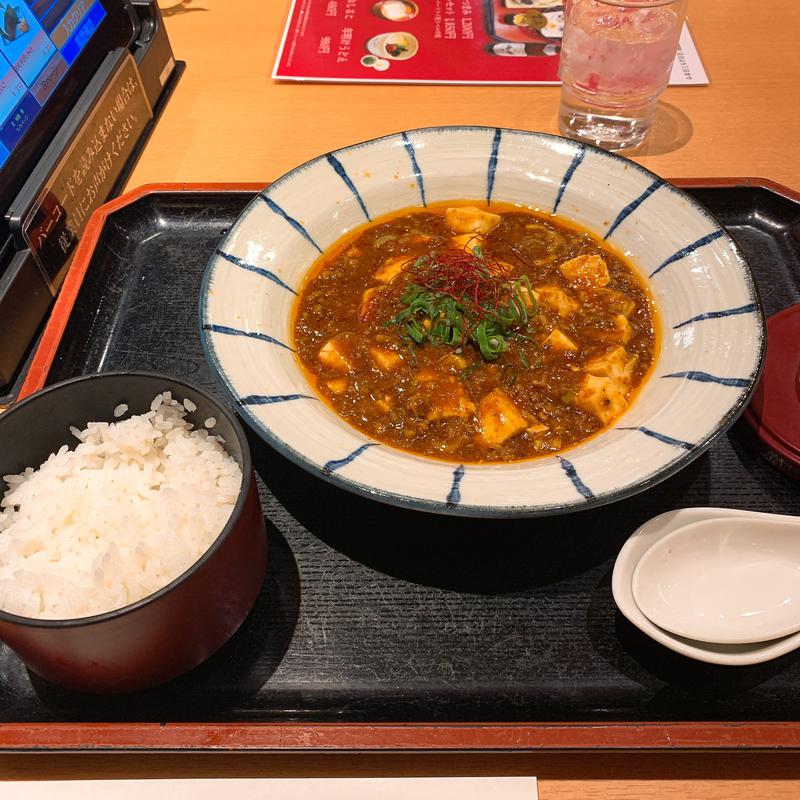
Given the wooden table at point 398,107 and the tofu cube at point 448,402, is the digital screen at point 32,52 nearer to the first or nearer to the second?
the wooden table at point 398,107

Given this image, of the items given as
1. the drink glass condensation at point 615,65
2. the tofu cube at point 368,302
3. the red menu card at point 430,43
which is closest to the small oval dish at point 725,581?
the tofu cube at point 368,302

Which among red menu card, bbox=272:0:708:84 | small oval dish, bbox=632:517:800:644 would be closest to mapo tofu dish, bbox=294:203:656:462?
small oval dish, bbox=632:517:800:644

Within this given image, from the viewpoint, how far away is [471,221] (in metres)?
2.38

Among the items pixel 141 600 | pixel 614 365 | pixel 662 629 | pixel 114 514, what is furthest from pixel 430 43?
pixel 141 600

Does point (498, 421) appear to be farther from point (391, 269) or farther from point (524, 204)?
point (524, 204)

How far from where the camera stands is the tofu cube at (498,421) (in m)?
1.82

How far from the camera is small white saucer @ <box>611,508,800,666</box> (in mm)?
1468

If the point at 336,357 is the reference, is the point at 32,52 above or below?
above

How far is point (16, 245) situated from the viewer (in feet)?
7.49

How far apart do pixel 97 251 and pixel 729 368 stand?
2.02 m

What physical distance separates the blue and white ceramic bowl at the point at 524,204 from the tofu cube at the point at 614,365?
64 millimetres

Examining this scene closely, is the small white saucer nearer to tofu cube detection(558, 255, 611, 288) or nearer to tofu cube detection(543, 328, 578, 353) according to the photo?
tofu cube detection(543, 328, 578, 353)

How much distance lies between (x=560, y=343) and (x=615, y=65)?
1.48 meters

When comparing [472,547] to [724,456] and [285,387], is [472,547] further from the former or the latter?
[724,456]
